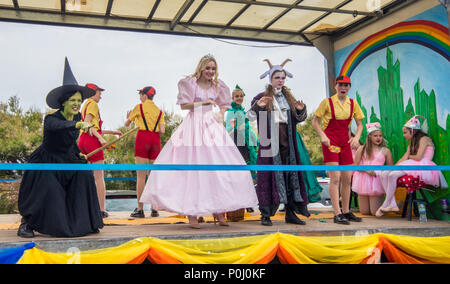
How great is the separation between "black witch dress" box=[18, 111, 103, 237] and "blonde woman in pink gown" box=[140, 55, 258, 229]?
0.66 metres

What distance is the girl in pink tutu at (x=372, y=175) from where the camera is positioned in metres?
5.91

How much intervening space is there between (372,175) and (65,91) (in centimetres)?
440

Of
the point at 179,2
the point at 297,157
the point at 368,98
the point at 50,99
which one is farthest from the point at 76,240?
the point at 368,98

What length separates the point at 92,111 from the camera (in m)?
5.43

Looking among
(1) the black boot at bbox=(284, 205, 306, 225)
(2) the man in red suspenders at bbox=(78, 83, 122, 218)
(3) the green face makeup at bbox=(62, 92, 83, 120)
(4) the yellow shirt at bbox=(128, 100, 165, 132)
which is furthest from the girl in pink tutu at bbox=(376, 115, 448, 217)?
(3) the green face makeup at bbox=(62, 92, 83, 120)

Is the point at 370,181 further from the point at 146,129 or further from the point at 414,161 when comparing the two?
the point at 146,129

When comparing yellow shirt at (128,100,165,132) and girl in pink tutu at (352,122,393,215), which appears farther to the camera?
girl in pink tutu at (352,122,393,215)

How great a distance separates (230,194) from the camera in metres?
4.18

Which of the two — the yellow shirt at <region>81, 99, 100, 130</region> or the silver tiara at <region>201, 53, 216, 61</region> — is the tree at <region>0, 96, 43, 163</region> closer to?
the yellow shirt at <region>81, 99, 100, 130</region>

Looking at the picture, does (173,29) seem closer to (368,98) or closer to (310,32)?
(310,32)

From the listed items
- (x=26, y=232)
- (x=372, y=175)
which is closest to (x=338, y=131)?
(x=372, y=175)

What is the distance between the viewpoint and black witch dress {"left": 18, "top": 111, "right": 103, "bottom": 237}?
3.61m

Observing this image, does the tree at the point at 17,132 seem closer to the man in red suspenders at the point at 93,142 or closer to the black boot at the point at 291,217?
the man in red suspenders at the point at 93,142

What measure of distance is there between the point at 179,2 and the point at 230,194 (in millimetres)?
3243
